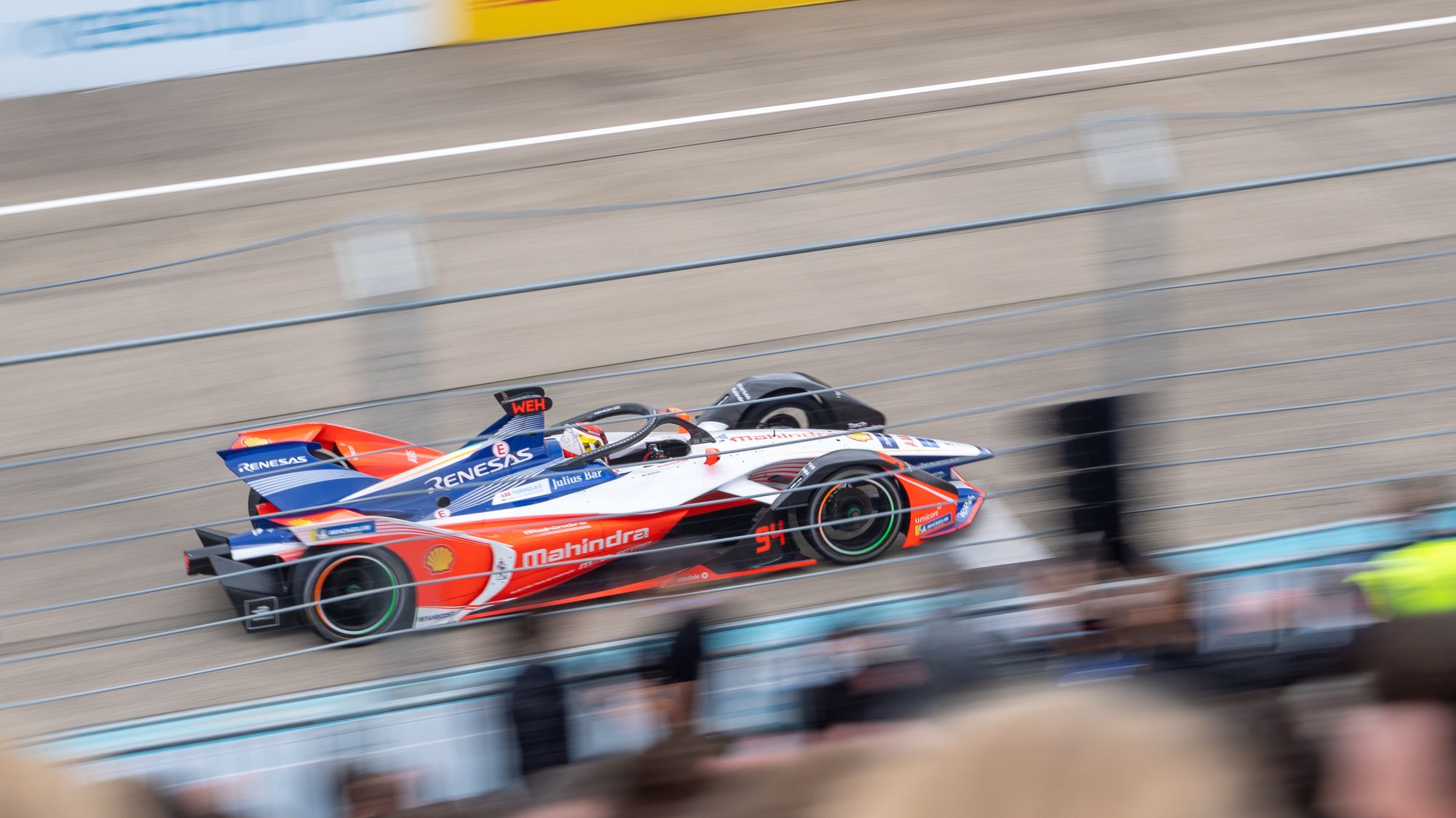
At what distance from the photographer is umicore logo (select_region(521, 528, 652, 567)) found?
566 cm

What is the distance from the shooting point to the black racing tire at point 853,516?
5863 millimetres

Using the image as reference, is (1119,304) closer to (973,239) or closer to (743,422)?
(743,422)

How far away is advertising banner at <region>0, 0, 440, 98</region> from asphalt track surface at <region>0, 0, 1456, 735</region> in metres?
0.19

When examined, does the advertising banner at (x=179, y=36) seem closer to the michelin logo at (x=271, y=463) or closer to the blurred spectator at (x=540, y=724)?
the michelin logo at (x=271, y=463)

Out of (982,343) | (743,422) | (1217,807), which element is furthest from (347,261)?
(982,343)

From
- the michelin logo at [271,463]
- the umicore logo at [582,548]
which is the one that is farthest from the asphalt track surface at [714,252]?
the michelin logo at [271,463]

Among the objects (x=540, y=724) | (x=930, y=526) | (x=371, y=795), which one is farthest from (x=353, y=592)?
(x=371, y=795)

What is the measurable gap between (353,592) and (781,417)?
7.37 ft

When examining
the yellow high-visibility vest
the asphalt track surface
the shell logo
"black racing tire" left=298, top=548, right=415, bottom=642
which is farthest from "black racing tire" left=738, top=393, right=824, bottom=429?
the yellow high-visibility vest

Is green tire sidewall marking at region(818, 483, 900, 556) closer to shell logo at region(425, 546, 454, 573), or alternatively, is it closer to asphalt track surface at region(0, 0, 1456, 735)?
asphalt track surface at region(0, 0, 1456, 735)

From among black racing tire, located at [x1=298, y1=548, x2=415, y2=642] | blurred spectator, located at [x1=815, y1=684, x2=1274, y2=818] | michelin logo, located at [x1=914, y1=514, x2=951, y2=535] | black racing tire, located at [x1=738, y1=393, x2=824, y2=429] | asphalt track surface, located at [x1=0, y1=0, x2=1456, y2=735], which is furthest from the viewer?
black racing tire, located at [x1=738, y1=393, x2=824, y2=429]

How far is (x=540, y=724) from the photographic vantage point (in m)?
2.33

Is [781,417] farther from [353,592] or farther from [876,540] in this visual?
[353,592]

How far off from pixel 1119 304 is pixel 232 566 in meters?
3.94
